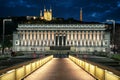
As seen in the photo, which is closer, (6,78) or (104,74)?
(6,78)

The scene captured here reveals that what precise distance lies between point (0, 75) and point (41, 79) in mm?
7340

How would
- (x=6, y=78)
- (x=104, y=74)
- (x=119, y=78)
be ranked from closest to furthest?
1. (x=119, y=78)
2. (x=6, y=78)
3. (x=104, y=74)

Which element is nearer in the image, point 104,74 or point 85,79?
point 104,74

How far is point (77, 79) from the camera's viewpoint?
2242 cm

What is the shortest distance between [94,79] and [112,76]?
636 centimetres

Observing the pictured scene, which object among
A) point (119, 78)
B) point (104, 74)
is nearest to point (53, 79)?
point (104, 74)

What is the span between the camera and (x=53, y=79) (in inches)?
867

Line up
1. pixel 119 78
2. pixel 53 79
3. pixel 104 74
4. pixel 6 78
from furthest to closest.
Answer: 1. pixel 53 79
2. pixel 104 74
3. pixel 6 78
4. pixel 119 78

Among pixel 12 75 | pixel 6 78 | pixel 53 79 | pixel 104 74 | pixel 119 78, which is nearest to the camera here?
pixel 119 78

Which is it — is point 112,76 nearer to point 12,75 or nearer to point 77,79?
point 12,75

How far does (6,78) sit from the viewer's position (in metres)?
15.8

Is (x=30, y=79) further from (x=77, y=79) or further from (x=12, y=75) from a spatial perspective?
(x=12, y=75)

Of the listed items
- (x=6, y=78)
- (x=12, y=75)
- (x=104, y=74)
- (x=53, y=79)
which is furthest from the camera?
(x=53, y=79)

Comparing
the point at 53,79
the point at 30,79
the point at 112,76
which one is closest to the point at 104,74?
the point at 112,76
